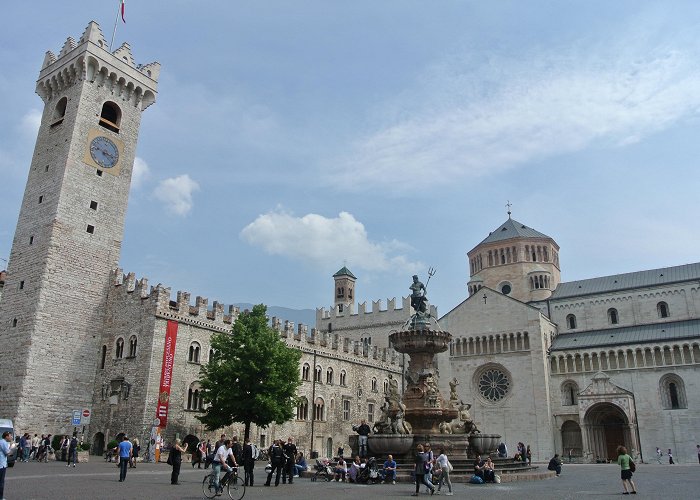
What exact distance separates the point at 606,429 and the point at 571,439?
10.1 ft

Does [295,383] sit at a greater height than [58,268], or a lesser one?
lesser

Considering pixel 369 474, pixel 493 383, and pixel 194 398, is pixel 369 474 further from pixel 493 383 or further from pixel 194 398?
pixel 493 383

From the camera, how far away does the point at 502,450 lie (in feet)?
93.7

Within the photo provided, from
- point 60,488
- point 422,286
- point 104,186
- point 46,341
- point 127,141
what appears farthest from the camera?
point 127,141

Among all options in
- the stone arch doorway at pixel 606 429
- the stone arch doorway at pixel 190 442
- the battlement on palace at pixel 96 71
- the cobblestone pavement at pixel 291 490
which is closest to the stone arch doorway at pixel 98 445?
the stone arch doorway at pixel 190 442

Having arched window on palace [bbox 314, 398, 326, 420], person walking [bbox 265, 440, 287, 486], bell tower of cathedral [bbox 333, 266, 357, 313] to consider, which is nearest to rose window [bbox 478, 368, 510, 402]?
arched window on palace [bbox 314, 398, 326, 420]

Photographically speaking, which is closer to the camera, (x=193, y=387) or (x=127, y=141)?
(x=193, y=387)

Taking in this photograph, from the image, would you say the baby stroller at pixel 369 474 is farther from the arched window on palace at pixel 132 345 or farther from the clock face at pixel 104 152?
the clock face at pixel 104 152

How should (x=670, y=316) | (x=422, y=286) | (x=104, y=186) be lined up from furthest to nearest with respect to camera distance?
(x=670, y=316)
(x=104, y=186)
(x=422, y=286)

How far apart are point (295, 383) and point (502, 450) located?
564 inches

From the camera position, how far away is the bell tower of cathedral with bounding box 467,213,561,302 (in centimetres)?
6294

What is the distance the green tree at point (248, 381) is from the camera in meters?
34.6

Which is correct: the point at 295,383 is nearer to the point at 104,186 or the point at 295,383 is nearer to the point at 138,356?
the point at 138,356

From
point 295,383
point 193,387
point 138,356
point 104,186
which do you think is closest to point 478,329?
point 295,383
